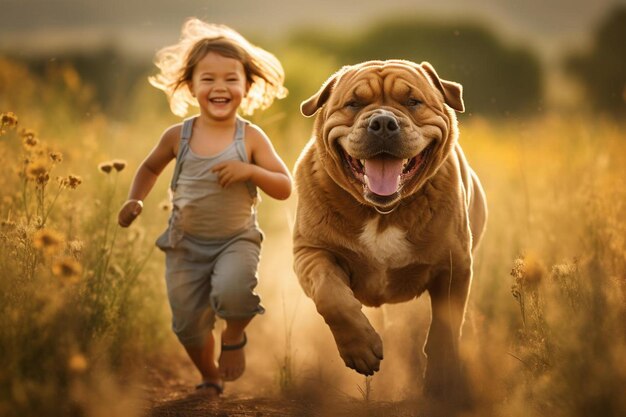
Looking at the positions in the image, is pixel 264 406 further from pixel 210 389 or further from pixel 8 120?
pixel 8 120

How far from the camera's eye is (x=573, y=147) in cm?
793

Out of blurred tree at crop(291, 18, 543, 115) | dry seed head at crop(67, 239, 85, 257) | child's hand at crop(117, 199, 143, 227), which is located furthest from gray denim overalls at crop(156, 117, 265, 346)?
blurred tree at crop(291, 18, 543, 115)

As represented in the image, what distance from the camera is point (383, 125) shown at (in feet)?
14.3

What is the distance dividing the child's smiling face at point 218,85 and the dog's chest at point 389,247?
1.22 metres

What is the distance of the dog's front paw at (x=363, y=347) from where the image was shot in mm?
4223

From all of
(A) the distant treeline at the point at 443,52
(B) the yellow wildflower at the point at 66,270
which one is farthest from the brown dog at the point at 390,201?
(A) the distant treeline at the point at 443,52

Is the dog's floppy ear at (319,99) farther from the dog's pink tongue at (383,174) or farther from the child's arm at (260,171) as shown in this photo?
the dog's pink tongue at (383,174)

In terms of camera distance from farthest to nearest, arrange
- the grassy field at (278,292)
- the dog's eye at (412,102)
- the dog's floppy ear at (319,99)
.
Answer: the dog's floppy ear at (319,99) → the dog's eye at (412,102) → the grassy field at (278,292)

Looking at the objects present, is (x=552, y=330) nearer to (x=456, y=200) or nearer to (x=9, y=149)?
(x=456, y=200)

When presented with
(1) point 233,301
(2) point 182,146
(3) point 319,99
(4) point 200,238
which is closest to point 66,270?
(1) point 233,301

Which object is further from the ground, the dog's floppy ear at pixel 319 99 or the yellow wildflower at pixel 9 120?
the dog's floppy ear at pixel 319 99

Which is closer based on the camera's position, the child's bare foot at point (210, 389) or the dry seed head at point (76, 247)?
the dry seed head at point (76, 247)

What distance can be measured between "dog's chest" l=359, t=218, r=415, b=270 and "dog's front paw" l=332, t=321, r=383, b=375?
539 millimetres

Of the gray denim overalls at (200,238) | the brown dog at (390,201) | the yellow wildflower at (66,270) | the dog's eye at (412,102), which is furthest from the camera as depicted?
the gray denim overalls at (200,238)
